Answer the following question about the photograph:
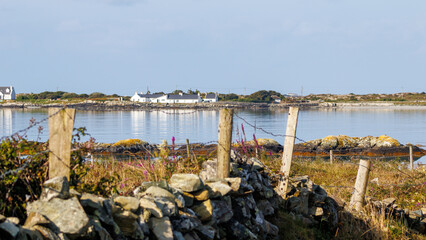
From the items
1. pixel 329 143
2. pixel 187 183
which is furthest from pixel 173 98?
pixel 187 183

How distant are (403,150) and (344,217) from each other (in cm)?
2457

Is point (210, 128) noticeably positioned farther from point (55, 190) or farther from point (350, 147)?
point (55, 190)

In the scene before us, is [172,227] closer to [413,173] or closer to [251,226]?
[251,226]

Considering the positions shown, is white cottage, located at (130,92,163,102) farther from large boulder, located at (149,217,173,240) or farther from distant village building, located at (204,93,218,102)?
large boulder, located at (149,217,173,240)

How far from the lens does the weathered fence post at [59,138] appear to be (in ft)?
15.6

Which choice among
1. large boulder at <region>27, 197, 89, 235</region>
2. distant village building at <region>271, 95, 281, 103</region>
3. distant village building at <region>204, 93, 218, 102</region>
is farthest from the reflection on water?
distant village building at <region>271, 95, 281, 103</region>

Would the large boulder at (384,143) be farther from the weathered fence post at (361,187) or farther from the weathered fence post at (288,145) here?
the weathered fence post at (288,145)

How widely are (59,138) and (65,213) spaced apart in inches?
44.1

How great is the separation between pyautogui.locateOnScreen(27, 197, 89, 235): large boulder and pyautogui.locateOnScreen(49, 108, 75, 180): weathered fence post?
0.81 metres

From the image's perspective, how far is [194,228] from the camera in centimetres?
554

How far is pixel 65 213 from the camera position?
399 cm

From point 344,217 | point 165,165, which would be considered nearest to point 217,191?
point 165,165

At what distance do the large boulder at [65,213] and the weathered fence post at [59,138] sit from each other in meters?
0.81

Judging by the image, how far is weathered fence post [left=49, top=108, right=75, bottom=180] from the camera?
188 inches
